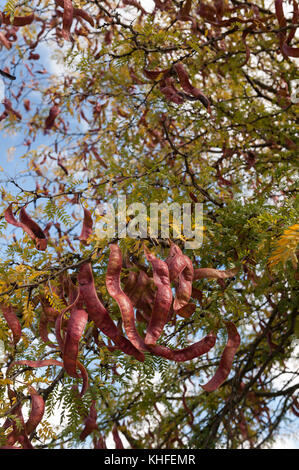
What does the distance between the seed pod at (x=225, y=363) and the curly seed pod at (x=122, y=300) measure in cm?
22

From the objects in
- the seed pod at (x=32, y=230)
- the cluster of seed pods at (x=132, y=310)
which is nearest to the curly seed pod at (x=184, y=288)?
the cluster of seed pods at (x=132, y=310)

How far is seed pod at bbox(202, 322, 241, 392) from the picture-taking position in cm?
105

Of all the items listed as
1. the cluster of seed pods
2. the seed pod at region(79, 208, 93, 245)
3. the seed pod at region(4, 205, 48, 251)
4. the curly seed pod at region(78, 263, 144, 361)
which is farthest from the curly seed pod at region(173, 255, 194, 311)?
the seed pod at region(4, 205, 48, 251)

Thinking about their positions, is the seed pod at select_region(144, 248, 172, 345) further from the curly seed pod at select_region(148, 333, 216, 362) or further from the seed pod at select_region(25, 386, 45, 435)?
the seed pod at select_region(25, 386, 45, 435)

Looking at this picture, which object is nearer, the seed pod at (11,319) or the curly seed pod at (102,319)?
the curly seed pod at (102,319)

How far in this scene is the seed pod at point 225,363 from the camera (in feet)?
3.46

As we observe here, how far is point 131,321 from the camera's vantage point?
929 millimetres

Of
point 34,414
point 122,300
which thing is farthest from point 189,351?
point 34,414

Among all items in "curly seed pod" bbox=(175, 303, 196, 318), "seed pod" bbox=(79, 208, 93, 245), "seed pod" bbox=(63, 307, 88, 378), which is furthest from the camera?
"seed pod" bbox=(79, 208, 93, 245)

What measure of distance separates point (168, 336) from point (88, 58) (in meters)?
1.46

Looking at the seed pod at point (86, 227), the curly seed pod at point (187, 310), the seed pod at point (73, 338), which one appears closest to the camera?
the seed pod at point (73, 338)

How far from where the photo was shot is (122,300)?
0.93m

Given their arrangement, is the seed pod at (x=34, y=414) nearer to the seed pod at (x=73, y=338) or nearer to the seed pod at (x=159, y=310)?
the seed pod at (x=73, y=338)

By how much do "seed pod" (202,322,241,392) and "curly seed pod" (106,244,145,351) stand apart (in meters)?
0.22
